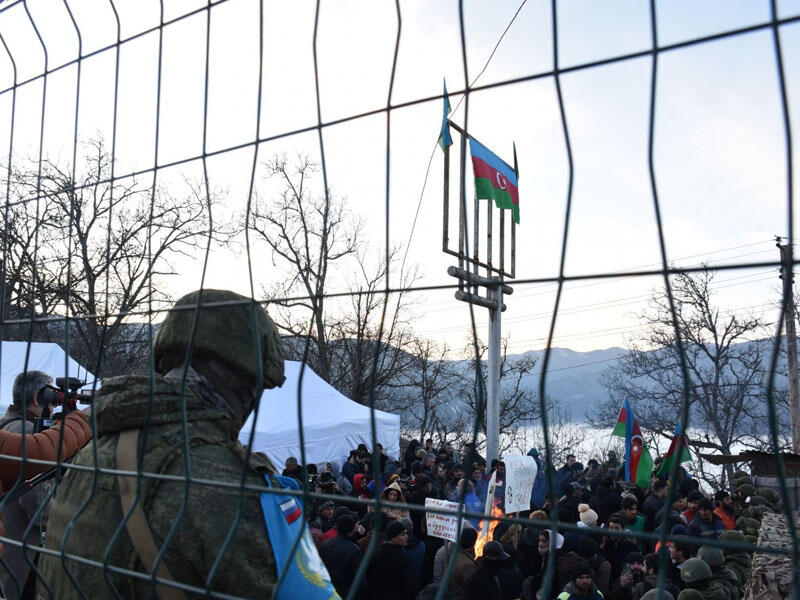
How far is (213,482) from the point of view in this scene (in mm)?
1492

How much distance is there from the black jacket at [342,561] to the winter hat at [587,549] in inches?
67.7

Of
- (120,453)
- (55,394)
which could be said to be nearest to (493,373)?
(55,394)

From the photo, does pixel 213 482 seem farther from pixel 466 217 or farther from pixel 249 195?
pixel 466 217

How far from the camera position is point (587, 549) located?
5914 mm

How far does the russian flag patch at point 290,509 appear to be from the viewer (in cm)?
157

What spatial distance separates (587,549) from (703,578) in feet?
3.41

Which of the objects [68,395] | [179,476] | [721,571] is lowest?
[721,571]

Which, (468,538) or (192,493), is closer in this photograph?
(192,493)

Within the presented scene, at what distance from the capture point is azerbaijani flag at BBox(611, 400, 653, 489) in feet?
36.4

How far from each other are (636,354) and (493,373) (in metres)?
6.36

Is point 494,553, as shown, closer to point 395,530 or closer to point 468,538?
point 468,538

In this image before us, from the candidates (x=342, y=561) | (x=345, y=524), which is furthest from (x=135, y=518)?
(x=345, y=524)

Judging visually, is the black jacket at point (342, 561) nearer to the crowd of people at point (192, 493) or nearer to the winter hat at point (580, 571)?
the winter hat at point (580, 571)

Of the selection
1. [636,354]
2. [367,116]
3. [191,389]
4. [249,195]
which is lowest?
[191,389]
